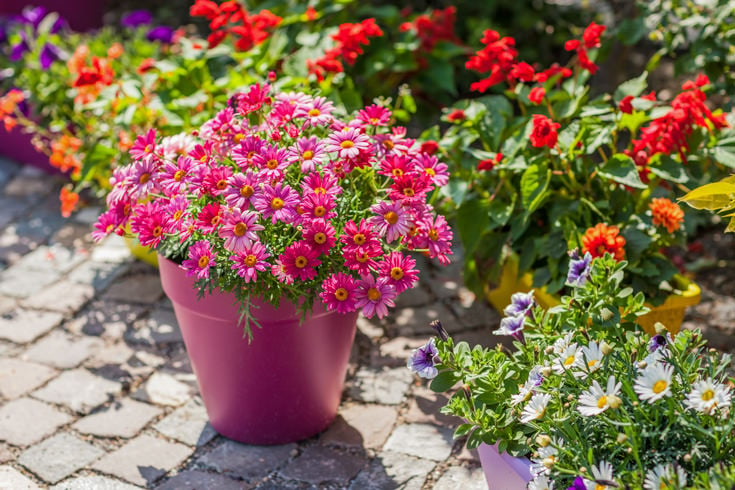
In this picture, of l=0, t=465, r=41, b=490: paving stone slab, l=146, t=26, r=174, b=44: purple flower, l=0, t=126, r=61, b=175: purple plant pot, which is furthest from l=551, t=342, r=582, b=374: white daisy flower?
l=0, t=126, r=61, b=175: purple plant pot

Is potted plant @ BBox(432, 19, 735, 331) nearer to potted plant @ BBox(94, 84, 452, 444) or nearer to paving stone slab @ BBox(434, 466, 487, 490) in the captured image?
potted plant @ BBox(94, 84, 452, 444)

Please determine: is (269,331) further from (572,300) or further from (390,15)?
(390,15)

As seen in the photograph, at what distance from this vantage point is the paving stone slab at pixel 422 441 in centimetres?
233

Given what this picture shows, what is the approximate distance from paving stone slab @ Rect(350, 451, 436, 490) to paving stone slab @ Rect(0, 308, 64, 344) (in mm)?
1313

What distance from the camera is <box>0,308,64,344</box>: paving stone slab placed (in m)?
2.92

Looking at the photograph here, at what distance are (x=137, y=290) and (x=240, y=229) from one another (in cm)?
138

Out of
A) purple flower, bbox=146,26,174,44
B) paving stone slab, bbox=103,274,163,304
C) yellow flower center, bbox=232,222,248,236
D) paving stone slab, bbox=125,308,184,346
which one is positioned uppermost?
yellow flower center, bbox=232,222,248,236

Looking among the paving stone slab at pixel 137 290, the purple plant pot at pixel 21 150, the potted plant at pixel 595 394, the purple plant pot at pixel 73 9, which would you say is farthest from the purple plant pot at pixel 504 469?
the purple plant pot at pixel 73 9

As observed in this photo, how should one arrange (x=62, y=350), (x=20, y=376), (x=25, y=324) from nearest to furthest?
(x=20, y=376), (x=62, y=350), (x=25, y=324)

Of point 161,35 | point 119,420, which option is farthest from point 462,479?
point 161,35

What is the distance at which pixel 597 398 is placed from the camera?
5.30 feet

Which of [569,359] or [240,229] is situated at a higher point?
[240,229]

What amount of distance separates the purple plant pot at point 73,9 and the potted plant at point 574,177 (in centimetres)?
319

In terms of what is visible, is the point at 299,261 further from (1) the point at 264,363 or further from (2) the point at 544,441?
(2) the point at 544,441
